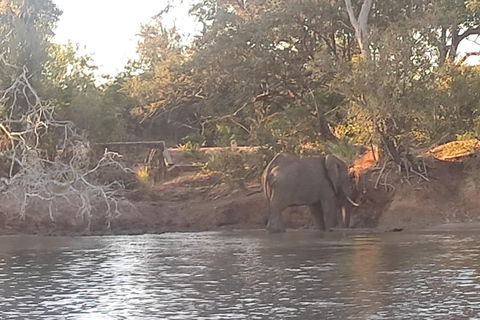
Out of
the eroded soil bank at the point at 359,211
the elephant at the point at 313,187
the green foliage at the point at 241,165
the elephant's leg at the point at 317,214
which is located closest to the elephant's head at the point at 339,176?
the elephant at the point at 313,187

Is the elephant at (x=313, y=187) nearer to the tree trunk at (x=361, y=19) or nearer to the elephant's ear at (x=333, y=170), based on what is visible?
the elephant's ear at (x=333, y=170)

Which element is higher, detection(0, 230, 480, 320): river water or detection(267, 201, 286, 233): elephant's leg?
detection(267, 201, 286, 233): elephant's leg

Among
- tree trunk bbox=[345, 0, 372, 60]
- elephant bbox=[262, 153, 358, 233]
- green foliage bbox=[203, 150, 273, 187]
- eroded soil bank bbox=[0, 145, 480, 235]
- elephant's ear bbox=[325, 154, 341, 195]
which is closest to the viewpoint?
elephant bbox=[262, 153, 358, 233]

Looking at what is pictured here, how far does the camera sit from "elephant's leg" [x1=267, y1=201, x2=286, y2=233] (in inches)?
832

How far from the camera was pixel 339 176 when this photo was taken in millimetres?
22078

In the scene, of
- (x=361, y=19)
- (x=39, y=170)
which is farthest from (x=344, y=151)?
(x=39, y=170)

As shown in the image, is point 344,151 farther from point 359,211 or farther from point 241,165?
point 241,165

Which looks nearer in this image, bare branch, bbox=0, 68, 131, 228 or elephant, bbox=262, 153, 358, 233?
bare branch, bbox=0, 68, 131, 228

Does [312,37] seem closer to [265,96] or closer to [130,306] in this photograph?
[265,96]

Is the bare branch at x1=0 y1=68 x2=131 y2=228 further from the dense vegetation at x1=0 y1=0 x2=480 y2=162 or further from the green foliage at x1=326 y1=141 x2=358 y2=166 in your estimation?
the green foliage at x1=326 y1=141 x2=358 y2=166

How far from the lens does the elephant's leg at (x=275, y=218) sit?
21141mm

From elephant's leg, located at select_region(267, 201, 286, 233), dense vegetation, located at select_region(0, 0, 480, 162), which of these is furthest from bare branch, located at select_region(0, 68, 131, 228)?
elephant's leg, located at select_region(267, 201, 286, 233)

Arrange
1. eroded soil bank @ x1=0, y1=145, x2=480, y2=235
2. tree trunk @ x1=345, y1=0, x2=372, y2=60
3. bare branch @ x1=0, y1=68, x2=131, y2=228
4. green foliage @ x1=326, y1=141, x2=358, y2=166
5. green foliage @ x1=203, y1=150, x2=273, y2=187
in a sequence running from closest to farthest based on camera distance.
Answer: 1. bare branch @ x1=0, y1=68, x2=131, y2=228
2. eroded soil bank @ x1=0, y1=145, x2=480, y2=235
3. tree trunk @ x1=345, y1=0, x2=372, y2=60
4. green foliage @ x1=326, y1=141, x2=358, y2=166
5. green foliage @ x1=203, y1=150, x2=273, y2=187

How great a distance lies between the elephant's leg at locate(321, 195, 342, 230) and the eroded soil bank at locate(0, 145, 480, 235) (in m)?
0.82
